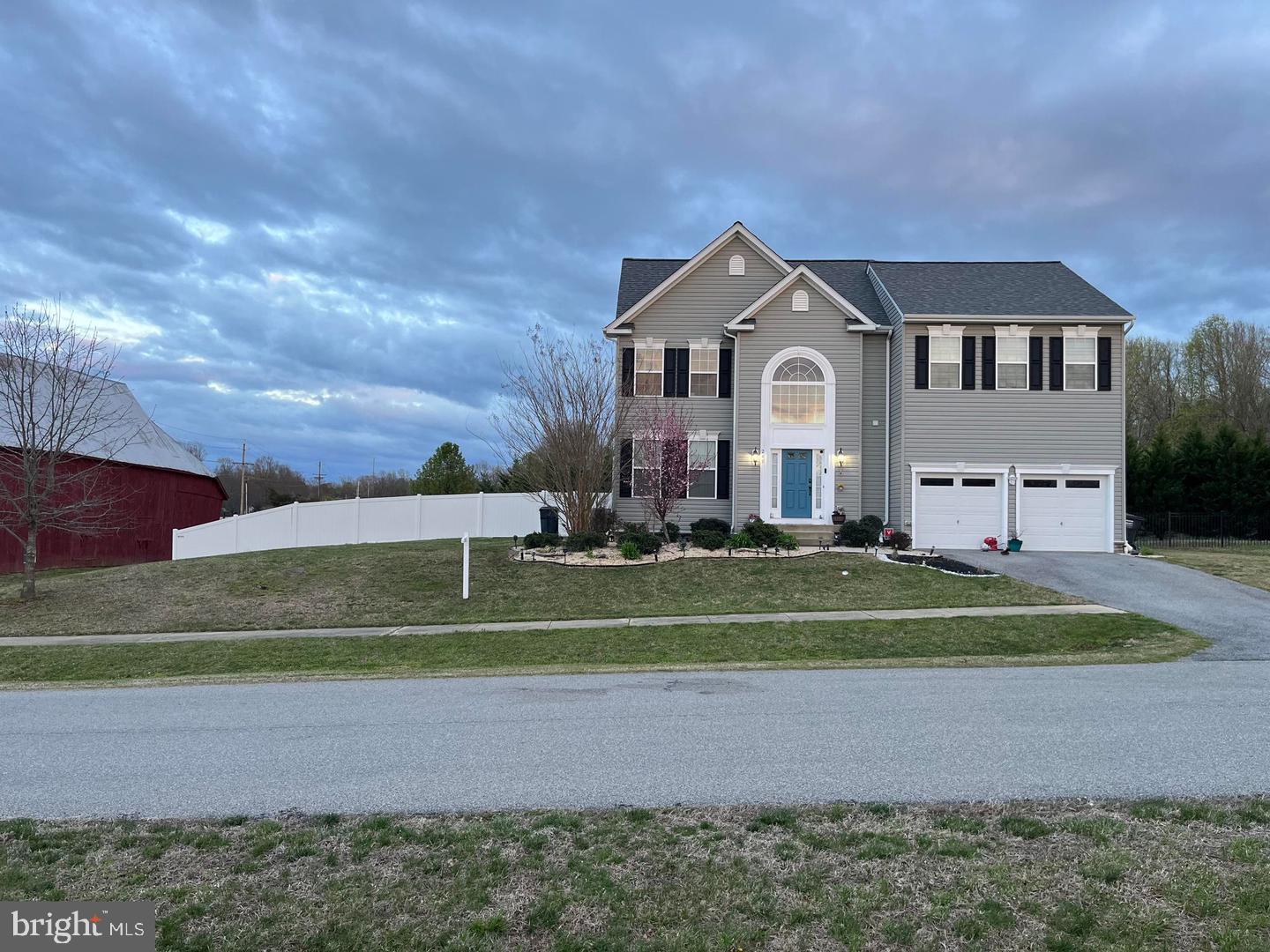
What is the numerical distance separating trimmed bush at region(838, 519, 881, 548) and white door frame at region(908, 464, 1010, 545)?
1.52m

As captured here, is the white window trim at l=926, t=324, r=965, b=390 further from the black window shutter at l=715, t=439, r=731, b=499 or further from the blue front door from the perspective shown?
the black window shutter at l=715, t=439, r=731, b=499

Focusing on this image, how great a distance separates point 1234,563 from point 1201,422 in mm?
26254

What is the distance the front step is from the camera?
22906 millimetres

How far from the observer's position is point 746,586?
58.4 feet

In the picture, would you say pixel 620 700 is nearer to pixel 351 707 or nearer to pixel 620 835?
pixel 351 707

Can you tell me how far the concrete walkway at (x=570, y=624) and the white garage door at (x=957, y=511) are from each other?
806 centimetres

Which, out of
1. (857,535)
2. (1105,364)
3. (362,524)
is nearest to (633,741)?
(857,535)

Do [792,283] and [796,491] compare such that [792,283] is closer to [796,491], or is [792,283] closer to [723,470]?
[723,470]

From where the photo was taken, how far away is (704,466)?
79.7ft

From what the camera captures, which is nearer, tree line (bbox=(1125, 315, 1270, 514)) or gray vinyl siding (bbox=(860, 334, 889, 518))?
gray vinyl siding (bbox=(860, 334, 889, 518))

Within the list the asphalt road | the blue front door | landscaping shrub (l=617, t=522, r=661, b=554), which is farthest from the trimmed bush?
the asphalt road

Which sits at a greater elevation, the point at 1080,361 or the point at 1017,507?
the point at 1080,361

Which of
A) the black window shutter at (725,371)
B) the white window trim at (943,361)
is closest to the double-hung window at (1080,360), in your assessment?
the white window trim at (943,361)

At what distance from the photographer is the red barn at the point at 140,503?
26922 millimetres
